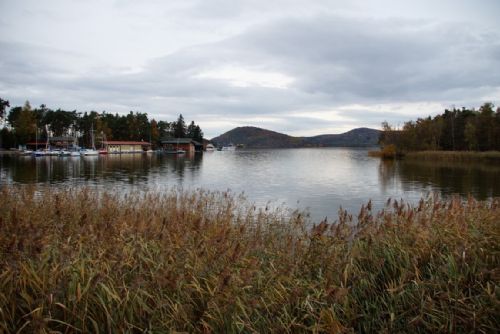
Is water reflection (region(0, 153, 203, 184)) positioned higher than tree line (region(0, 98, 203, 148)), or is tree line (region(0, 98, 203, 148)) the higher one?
tree line (region(0, 98, 203, 148))

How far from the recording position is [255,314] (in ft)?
16.4

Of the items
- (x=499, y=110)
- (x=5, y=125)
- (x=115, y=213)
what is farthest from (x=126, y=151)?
(x=115, y=213)

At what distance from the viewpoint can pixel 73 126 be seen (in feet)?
462

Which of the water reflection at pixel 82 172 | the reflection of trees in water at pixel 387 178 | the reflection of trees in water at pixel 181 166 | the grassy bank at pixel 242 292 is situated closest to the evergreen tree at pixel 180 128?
the reflection of trees in water at pixel 181 166

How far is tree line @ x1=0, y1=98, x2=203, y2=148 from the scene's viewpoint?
11762 centimetres

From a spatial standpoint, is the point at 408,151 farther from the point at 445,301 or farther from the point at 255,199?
the point at 445,301

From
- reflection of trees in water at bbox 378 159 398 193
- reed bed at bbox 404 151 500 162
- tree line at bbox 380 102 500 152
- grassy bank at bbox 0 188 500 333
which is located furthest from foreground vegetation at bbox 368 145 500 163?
grassy bank at bbox 0 188 500 333

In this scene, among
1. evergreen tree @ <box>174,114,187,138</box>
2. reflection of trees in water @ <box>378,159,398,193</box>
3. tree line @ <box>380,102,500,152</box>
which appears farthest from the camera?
evergreen tree @ <box>174,114,187,138</box>

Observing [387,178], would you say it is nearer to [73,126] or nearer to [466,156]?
[466,156]

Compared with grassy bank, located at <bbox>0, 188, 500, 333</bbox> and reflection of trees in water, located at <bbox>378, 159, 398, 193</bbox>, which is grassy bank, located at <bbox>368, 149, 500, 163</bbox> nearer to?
reflection of trees in water, located at <bbox>378, 159, 398, 193</bbox>

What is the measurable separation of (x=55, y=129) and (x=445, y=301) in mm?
148951

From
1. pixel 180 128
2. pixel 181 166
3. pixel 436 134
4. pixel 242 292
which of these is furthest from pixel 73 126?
pixel 242 292

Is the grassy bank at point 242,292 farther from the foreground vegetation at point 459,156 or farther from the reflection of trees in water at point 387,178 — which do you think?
the foreground vegetation at point 459,156

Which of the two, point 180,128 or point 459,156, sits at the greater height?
point 180,128
